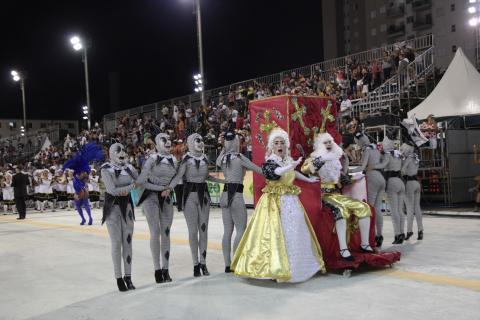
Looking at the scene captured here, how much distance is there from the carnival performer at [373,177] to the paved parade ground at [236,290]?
0.48m

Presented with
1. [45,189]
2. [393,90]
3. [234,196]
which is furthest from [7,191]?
[234,196]

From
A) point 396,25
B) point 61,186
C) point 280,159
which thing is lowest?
point 61,186

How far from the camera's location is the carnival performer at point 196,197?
7156 mm

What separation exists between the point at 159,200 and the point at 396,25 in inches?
2189

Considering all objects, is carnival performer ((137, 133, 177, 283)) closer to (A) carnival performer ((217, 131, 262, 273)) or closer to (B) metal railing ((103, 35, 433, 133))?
(A) carnival performer ((217, 131, 262, 273))

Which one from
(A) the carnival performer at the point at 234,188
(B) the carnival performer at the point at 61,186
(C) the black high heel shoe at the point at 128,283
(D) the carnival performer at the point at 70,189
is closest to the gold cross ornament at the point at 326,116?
(A) the carnival performer at the point at 234,188

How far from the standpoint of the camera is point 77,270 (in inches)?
319

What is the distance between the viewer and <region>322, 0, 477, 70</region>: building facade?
47.4 m

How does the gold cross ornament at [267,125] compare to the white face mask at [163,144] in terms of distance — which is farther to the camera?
the gold cross ornament at [267,125]

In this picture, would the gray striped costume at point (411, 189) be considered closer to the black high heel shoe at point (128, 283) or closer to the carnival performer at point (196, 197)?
the carnival performer at point (196, 197)

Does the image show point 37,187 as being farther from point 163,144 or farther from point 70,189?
point 163,144

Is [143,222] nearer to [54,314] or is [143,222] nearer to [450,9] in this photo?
[54,314]

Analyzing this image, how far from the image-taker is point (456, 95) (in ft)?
51.8

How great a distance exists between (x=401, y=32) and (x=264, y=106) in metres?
53.5
